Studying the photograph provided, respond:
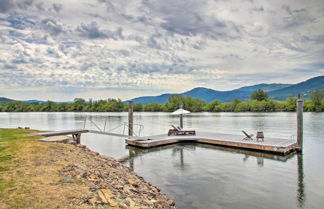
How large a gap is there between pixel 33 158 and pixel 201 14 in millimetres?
21783

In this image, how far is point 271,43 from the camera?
35.9 m

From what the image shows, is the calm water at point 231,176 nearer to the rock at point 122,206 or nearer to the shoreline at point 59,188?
the shoreline at point 59,188

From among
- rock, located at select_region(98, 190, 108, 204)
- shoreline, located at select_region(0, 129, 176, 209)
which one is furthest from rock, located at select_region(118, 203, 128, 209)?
rock, located at select_region(98, 190, 108, 204)

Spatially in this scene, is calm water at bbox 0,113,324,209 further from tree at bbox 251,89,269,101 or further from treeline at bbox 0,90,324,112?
tree at bbox 251,89,269,101

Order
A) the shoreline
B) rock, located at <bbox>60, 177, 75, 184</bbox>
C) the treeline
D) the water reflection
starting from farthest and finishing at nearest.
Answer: the treeline → the water reflection → rock, located at <bbox>60, 177, 75, 184</bbox> → the shoreline

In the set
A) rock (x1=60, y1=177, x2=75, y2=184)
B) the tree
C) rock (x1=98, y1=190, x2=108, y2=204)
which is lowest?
rock (x1=98, y1=190, x2=108, y2=204)

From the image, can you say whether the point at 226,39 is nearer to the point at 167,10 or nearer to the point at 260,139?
the point at 167,10

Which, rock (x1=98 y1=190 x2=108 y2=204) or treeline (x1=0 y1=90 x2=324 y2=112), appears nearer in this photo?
rock (x1=98 y1=190 x2=108 y2=204)

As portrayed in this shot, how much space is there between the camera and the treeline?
335 feet

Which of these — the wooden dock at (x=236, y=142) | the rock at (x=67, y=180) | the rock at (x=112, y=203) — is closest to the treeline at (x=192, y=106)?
the wooden dock at (x=236, y=142)

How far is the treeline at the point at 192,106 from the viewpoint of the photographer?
102137 mm

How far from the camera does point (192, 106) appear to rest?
12850 cm

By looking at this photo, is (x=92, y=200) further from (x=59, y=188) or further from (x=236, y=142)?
(x=236, y=142)

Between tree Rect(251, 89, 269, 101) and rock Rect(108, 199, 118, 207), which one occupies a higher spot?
tree Rect(251, 89, 269, 101)
